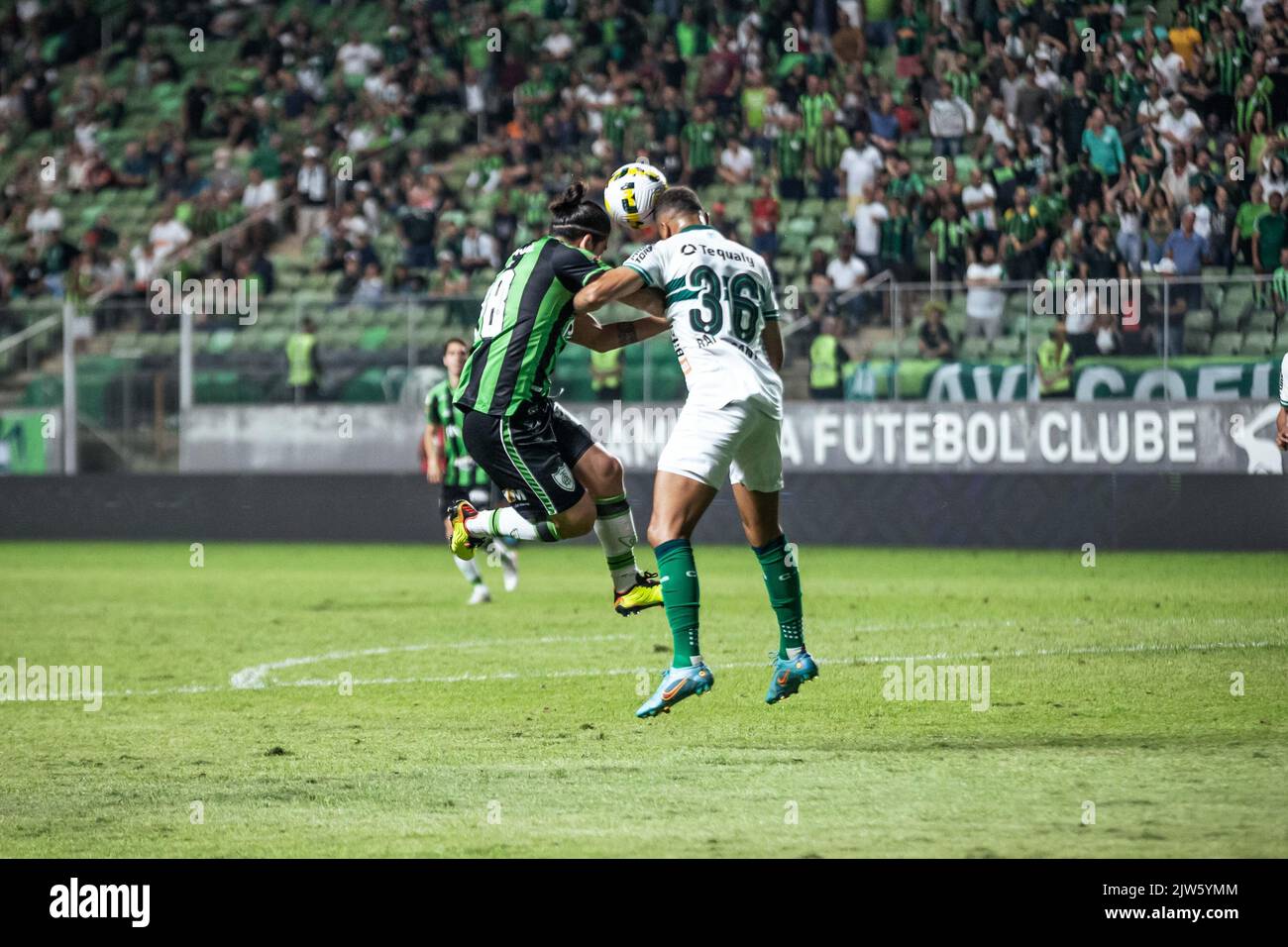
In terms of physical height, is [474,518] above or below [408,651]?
above

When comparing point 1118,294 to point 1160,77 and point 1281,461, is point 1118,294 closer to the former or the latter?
point 1281,461

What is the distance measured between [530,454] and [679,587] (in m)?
1.34

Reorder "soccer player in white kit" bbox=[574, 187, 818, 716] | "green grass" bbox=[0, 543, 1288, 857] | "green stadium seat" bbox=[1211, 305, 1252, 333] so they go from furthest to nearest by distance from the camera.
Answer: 1. "green stadium seat" bbox=[1211, 305, 1252, 333]
2. "soccer player in white kit" bbox=[574, 187, 818, 716]
3. "green grass" bbox=[0, 543, 1288, 857]

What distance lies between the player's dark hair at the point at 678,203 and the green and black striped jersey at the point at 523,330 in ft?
1.64

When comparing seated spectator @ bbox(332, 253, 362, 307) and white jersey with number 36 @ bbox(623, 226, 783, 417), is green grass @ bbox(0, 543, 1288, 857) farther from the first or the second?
seated spectator @ bbox(332, 253, 362, 307)

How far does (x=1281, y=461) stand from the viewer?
17.4 metres

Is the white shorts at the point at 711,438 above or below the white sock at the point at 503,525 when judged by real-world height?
above

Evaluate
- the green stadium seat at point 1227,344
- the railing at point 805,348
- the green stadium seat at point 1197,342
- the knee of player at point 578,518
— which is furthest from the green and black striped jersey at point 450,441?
the green stadium seat at point 1227,344

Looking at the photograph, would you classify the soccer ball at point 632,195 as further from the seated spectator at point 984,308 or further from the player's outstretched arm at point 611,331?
the seated spectator at point 984,308

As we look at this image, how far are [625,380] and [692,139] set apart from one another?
5104 mm

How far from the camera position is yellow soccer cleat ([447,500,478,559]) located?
9.35 m

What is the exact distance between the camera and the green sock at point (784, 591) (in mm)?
8508
